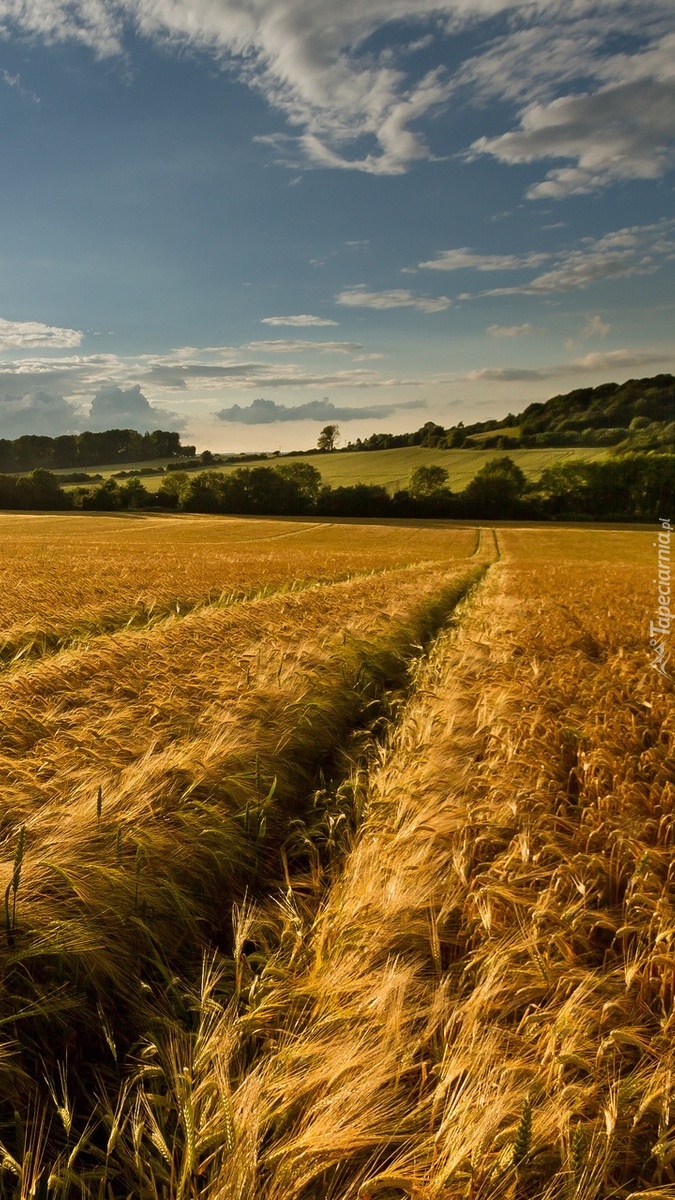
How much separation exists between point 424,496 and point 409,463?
3559 cm

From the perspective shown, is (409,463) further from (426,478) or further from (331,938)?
(331,938)

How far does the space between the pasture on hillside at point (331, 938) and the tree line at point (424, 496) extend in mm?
80632

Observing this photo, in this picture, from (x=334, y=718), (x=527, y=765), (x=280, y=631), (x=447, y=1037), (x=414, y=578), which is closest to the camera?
(x=447, y=1037)

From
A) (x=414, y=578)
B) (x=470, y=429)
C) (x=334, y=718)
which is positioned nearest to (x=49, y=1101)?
(x=334, y=718)

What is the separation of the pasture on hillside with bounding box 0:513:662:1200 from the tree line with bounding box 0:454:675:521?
80632 millimetres

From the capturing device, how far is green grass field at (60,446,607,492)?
108 meters

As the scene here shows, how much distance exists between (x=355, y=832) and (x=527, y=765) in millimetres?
1362

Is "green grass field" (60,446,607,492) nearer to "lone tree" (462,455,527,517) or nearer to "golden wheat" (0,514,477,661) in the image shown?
"lone tree" (462,455,527,517)

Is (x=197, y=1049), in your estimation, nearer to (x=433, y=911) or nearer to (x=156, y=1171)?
(x=156, y=1171)

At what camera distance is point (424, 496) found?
288ft

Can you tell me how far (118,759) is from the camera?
4.57 metres

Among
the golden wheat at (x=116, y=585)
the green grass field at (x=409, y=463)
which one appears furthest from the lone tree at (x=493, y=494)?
the golden wheat at (x=116, y=585)

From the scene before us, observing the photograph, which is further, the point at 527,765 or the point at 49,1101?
the point at 527,765

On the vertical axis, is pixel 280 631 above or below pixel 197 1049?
above
